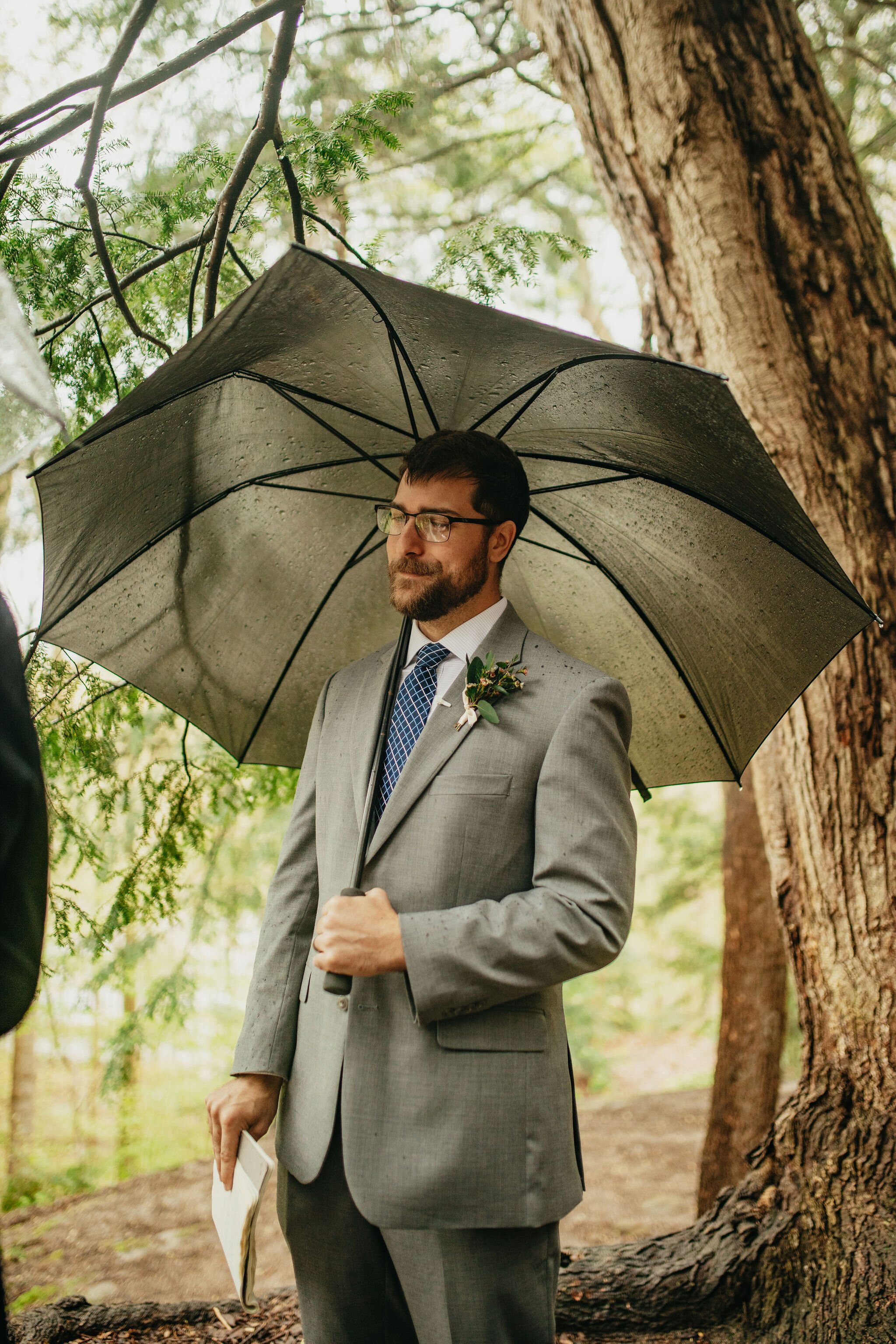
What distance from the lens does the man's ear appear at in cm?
204

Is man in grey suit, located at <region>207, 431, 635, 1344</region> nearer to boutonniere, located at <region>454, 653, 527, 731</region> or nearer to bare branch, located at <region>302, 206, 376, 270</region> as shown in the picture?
boutonniere, located at <region>454, 653, 527, 731</region>

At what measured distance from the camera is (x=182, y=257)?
10.7ft

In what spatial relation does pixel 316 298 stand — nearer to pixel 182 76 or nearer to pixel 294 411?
pixel 294 411

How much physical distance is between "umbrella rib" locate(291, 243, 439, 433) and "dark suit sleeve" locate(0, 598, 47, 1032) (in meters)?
0.81

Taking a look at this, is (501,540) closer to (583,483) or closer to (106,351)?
(583,483)

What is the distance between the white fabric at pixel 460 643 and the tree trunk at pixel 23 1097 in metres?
8.33

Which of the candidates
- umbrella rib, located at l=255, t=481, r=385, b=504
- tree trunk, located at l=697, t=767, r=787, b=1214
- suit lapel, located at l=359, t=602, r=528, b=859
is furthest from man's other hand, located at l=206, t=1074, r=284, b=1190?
tree trunk, located at l=697, t=767, r=787, b=1214

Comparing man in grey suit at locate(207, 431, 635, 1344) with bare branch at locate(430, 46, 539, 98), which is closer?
man in grey suit at locate(207, 431, 635, 1344)

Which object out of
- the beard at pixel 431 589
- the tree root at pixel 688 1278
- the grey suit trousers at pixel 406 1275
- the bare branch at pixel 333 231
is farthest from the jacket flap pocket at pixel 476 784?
the tree root at pixel 688 1278

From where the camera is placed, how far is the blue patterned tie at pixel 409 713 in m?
1.93

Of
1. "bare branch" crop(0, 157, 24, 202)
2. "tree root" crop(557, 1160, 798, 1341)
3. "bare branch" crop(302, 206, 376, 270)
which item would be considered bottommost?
"tree root" crop(557, 1160, 798, 1341)

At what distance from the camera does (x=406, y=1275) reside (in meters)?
1.71

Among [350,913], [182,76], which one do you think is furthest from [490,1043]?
[182,76]

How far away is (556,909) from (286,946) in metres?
0.67
